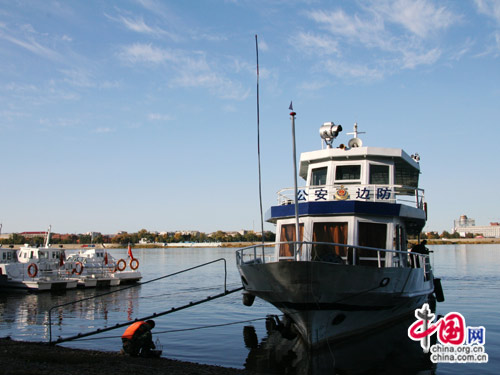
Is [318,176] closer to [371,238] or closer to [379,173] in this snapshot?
[379,173]

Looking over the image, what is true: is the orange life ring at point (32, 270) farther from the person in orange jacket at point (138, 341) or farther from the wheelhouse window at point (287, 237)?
the wheelhouse window at point (287, 237)

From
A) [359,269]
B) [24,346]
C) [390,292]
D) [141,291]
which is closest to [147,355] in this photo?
[24,346]

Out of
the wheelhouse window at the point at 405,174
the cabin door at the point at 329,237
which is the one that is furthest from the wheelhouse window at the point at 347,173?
the cabin door at the point at 329,237

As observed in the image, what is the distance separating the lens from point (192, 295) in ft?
106

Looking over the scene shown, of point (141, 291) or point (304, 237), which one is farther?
point (141, 291)

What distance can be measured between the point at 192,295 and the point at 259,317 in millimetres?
10656

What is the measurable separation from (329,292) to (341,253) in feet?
8.81

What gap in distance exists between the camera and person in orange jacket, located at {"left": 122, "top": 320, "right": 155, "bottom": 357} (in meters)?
12.9

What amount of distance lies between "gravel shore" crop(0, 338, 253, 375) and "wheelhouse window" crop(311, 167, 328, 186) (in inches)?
339

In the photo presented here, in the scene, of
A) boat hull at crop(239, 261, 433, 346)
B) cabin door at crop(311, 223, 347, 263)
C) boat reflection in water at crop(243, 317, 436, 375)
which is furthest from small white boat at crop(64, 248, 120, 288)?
cabin door at crop(311, 223, 347, 263)

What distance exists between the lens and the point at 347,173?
17.9m

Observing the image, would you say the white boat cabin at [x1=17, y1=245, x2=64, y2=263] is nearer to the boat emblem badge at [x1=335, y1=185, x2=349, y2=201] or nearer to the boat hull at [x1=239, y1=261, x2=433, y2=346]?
the boat hull at [x1=239, y1=261, x2=433, y2=346]

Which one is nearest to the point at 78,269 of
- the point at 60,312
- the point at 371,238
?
the point at 60,312

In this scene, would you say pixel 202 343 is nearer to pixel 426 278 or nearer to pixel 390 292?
pixel 390 292
